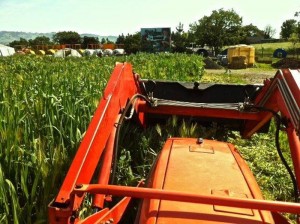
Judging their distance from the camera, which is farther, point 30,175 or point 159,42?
point 159,42

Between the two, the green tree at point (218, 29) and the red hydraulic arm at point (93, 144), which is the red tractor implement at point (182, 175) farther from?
the green tree at point (218, 29)

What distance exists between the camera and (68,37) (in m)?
84.1

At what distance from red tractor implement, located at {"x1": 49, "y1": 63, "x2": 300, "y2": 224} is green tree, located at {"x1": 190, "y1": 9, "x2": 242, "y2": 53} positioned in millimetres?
61460

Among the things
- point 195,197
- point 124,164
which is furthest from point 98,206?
point 124,164

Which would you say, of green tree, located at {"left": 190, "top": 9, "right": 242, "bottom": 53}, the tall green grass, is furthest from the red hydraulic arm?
green tree, located at {"left": 190, "top": 9, "right": 242, "bottom": 53}

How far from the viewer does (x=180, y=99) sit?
13.8 feet

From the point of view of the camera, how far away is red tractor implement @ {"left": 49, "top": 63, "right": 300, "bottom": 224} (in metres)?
1.41

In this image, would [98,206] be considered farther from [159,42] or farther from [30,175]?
→ [159,42]

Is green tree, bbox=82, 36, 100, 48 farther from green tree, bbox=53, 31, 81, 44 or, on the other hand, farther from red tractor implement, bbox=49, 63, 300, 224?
red tractor implement, bbox=49, 63, 300, 224

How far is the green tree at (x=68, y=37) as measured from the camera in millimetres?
83750

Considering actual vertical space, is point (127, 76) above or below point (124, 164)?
above

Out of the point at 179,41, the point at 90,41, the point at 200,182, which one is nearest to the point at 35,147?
the point at 200,182

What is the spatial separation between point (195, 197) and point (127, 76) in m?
1.93

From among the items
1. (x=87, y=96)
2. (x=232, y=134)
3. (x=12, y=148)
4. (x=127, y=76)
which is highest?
(x=127, y=76)
